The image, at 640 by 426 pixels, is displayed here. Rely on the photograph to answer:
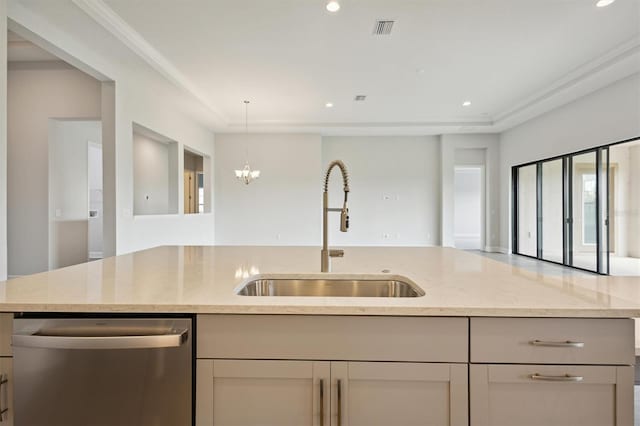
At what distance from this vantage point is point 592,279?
1.33 m

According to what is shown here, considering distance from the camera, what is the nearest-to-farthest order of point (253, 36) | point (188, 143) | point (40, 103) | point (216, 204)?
point (253, 36)
point (40, 103)
point (188, 143)
point (216, 204)

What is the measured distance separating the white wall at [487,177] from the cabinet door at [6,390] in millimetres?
8143

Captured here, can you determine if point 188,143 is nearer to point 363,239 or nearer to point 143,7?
point 143,7

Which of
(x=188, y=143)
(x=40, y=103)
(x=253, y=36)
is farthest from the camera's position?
(x=188, y=143)

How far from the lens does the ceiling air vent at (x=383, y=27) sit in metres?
3.44

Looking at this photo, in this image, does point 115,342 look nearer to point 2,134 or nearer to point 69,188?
point 2,134

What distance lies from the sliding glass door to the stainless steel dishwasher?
20.9ft

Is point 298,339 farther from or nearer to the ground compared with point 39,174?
nearer to the ground

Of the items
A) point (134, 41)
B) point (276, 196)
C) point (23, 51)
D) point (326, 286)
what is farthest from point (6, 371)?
point (276, 196)

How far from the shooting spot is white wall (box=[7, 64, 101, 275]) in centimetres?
496

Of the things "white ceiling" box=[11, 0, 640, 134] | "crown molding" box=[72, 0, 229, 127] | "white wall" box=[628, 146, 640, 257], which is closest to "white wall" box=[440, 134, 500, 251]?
"white ceiling" box=[11, 0, 640, 134]

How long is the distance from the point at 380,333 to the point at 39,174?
6.03 metres

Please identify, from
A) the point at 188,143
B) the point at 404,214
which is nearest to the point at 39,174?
the point at 188,143

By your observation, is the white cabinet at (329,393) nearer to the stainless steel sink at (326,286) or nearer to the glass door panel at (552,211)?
the stainless steel sink at (326,286)
